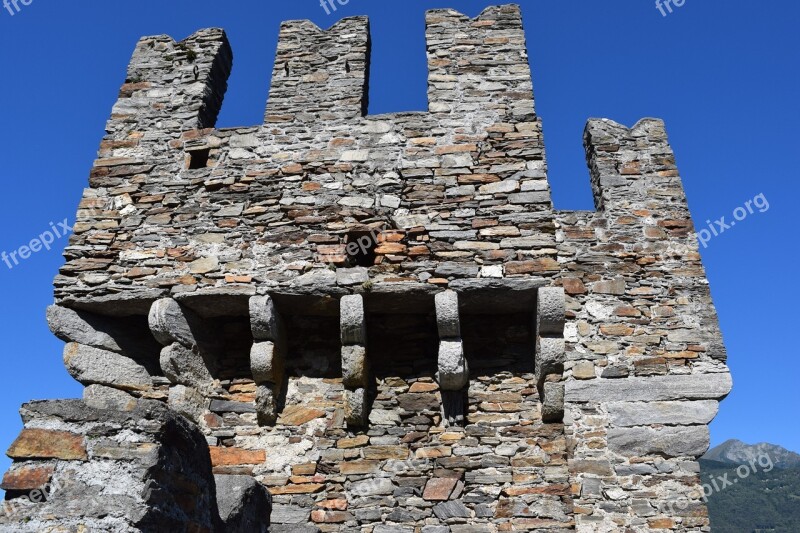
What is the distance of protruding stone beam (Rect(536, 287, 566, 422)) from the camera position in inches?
186

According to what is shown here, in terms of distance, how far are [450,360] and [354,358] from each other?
0.71 meters

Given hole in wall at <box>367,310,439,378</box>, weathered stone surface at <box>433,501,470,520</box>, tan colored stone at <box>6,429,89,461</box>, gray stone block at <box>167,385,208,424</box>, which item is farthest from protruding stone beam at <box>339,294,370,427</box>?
tan colored stone at <box>6,429,89,461</box>

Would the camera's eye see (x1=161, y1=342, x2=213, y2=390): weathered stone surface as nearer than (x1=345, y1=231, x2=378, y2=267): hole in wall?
Yes

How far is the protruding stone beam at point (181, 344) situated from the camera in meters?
4.94

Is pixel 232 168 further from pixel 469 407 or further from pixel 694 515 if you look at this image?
pixel 694 515

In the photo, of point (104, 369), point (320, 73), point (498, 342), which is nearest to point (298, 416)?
point (104, 369)

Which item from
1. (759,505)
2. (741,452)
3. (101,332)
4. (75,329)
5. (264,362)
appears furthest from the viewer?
(741,452)

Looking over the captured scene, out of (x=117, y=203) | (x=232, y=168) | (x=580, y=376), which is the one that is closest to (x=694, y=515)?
(x=580, y=376)

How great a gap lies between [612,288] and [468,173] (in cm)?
220

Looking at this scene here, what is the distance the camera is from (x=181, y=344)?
5.00 m

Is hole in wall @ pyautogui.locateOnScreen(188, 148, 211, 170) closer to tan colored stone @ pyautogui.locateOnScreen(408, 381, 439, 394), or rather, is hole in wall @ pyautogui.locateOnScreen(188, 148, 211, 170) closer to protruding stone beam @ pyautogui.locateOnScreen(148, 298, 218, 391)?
protruding stone beam @ pyautogui.locateOnScreen(148, 298, 218, 391)

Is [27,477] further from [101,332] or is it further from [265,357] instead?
[101,332]

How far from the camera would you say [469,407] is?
16.3ft

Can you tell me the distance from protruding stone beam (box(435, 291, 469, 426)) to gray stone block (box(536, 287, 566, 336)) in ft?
1.97
